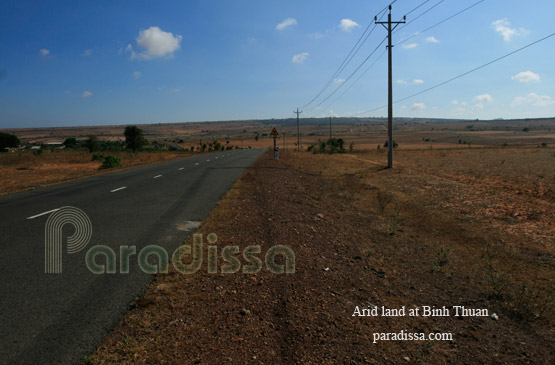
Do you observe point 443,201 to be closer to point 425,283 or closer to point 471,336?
point 425,283

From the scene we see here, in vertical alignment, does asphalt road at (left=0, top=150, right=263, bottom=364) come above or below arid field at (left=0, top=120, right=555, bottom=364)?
above

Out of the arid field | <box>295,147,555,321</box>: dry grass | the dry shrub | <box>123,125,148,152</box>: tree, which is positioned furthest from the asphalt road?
<box>123,125,148,152</box>: tree

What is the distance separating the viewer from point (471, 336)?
4.06m

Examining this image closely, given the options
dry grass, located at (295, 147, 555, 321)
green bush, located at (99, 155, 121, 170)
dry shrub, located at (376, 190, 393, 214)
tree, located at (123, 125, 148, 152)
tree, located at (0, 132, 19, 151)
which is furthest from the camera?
tree, located at (123, 125, 148, 152)

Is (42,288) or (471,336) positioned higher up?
(42,288)

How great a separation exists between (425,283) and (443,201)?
347 inches

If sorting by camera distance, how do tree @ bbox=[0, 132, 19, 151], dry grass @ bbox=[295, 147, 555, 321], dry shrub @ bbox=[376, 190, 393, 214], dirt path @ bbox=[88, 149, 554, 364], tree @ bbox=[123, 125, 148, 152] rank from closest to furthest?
dirt path @ bbox=[88, 149, 554, 364] → dry grass @ bbox=[295, 147, 555, 321] → dry shrub @ bbox=[376, 190, 393, 214] → tree @ bbox=[0, 132, 19, 151] → tree @ bbox=[123, 125, 148, 152]

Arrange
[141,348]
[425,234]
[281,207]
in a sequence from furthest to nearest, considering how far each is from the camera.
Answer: [281,207]
[425,234]
[141,348]

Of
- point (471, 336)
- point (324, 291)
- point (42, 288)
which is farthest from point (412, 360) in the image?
point (42, 288)

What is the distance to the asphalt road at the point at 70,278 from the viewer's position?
3422mm

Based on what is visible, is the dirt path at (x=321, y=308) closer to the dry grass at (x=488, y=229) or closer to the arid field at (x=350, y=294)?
the arid field at (x=350, y=294)

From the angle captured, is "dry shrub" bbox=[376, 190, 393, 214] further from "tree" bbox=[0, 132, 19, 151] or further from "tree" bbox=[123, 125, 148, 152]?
"tree" bbox=[0, 132, 19, 151]

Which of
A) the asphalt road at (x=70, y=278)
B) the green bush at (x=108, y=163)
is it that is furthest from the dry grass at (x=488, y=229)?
the green bush at (x=108, y=163)

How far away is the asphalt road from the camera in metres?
3.42
